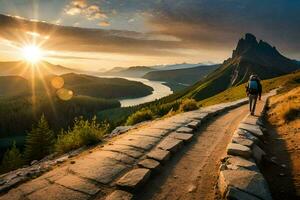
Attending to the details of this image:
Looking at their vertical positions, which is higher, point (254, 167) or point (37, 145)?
point (254, 167)

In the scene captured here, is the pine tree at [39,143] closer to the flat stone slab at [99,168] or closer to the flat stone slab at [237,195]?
the flat stone slab at [99,168]

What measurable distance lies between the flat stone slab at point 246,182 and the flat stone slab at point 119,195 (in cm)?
221

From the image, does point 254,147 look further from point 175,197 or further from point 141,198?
point 141,198

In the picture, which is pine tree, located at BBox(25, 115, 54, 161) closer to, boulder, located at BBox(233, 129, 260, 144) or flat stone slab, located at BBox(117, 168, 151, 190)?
boulder, located at BBox(233, 129, 260, 144)

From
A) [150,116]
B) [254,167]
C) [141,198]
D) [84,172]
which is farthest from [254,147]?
[150,116]

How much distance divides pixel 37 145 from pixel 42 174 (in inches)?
Result: 1411

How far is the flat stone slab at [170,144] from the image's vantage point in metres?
9.91

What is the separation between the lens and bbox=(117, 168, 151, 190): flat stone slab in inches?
271

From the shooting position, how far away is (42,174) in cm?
815

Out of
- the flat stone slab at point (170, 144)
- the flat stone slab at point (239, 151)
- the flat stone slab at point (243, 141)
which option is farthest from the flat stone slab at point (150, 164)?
the flat stone slab at point (243, 141)

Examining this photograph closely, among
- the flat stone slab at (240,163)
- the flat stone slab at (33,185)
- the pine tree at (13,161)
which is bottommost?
the pine tree at (13,161)

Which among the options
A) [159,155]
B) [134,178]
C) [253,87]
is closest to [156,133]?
[159,155]

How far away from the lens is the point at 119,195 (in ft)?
21.4

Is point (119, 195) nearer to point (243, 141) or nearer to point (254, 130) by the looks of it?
point (243, 141)
